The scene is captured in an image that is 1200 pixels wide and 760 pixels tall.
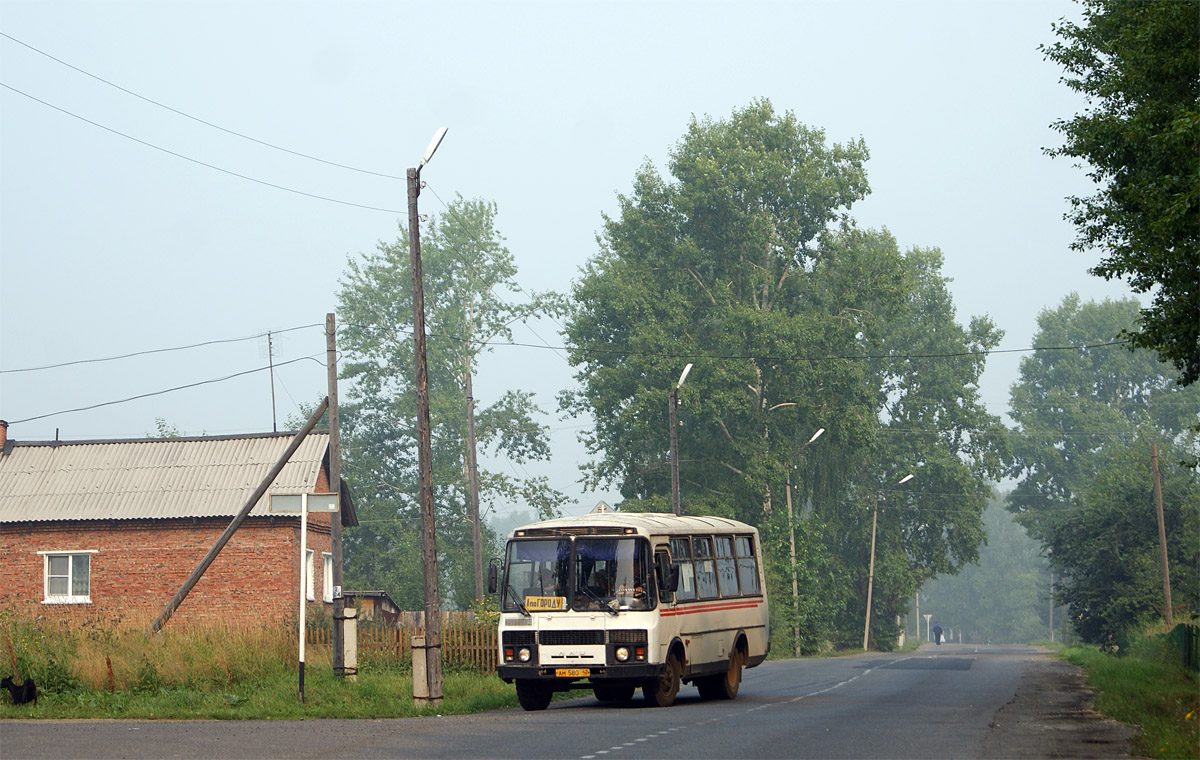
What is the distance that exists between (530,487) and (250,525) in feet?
110

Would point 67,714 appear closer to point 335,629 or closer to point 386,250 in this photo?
point 335,629

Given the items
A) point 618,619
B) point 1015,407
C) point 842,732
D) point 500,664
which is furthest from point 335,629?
point 1015,407

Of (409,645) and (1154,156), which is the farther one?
(409,645)

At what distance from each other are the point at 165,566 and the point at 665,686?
Answer: 22988 millimetres

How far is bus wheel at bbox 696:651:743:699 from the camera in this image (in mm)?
22734

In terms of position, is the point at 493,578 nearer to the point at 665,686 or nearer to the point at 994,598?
the point at 665,686

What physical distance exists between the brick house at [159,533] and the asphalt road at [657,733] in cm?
1813

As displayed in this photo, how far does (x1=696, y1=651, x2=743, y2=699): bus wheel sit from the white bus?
3.24ft

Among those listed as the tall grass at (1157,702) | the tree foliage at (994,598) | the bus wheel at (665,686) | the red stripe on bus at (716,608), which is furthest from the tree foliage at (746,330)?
the tree foliage at (994,598)

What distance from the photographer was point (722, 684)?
900 inches

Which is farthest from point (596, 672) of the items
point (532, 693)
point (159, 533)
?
point (159, 533)

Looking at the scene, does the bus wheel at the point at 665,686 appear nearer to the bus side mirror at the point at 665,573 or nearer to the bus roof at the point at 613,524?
the bus side mirror at the point at 665,573

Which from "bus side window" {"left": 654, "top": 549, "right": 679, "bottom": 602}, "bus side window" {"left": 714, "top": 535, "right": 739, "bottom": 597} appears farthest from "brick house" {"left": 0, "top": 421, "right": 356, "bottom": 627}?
"bus side window" {"left": 654, "top": 549, "right": 679, "bottom": 602}

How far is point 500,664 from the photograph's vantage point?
66.0 ft
